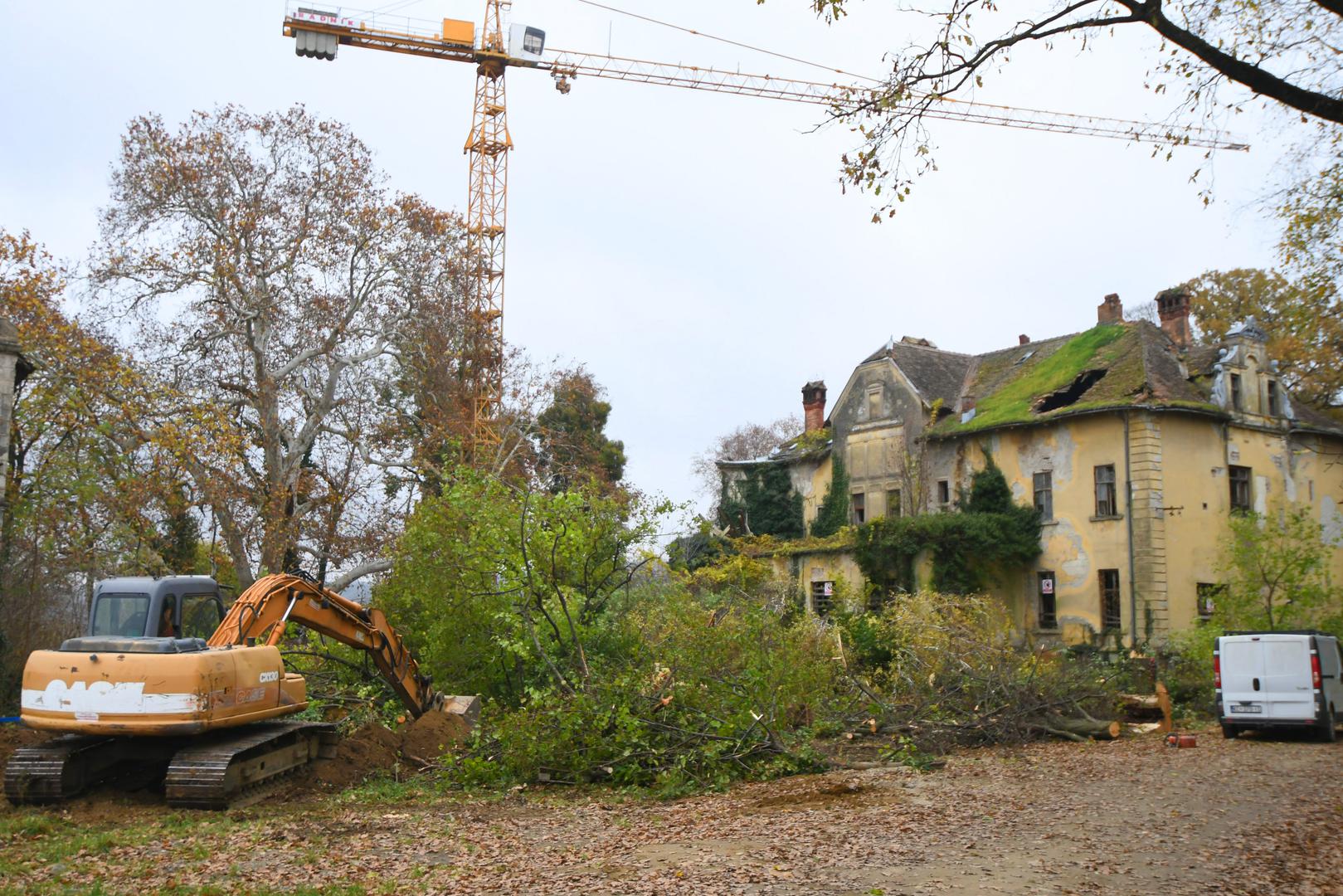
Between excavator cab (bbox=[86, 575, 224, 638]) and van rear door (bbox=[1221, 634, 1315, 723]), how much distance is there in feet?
57.5

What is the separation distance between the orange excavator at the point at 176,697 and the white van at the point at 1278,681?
50.9 feet

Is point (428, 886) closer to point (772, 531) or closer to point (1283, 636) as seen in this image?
point (1283, 636)

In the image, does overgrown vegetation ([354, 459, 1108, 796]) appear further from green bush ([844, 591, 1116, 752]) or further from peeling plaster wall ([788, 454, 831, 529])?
peeling plaster wall ([788, 454, 831, 529])

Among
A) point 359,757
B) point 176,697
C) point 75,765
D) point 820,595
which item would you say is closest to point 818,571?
point 820,595

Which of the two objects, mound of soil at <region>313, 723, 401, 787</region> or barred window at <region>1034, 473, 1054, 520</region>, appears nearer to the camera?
mound of soil at <region>313, 723, 401, 787</region>

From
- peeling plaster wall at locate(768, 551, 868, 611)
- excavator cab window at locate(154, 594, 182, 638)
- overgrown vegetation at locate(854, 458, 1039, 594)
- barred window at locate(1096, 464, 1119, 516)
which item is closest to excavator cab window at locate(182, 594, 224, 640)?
excavator cab window at locate(154, 594, 182, 638)

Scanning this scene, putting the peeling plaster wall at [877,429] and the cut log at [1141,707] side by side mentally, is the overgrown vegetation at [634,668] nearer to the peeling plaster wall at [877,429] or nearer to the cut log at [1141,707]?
the cut log at [1141,707]

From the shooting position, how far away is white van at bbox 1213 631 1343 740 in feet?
66.2

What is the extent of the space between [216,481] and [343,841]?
62.1ft

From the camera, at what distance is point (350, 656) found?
19984mm

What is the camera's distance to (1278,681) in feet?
67.2

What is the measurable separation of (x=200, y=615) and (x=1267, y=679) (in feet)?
58.3

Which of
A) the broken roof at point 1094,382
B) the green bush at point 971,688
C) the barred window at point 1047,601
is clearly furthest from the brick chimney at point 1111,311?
the green bush at point 971,688

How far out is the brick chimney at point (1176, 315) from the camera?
120ft
